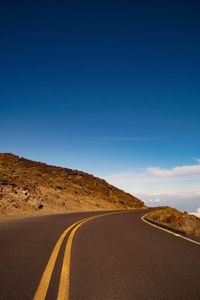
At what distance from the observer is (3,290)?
188 inches

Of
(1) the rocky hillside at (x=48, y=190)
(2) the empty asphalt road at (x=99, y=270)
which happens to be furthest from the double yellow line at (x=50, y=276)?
(1) the rocky hillside at (x=48, y=190)

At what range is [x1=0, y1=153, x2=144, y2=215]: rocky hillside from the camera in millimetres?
34575

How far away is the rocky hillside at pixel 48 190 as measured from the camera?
34575 millimetres

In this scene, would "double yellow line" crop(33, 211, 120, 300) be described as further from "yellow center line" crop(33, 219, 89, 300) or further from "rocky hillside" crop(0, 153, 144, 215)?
"rocky hillside" crop(0, 153, 144, 215)

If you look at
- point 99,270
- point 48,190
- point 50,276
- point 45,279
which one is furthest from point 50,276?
point 48,190

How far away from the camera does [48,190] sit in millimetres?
49219

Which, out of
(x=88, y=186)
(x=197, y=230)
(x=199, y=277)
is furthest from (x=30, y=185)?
(x=199, y=277)

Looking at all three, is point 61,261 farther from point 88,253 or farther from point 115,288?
point 115,288

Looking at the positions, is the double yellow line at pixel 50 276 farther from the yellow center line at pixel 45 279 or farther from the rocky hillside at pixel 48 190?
the rocky hillside at pixel 48 190

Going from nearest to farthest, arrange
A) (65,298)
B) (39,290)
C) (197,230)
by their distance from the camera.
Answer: (65,298), (39,290), (197,230)

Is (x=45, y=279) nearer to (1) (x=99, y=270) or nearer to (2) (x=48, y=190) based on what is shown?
(1) (x=99, y=270)

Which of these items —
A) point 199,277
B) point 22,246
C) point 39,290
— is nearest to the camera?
point 39,290

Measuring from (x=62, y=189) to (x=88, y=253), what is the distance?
49.0m

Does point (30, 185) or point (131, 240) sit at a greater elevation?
point (30, 185)
